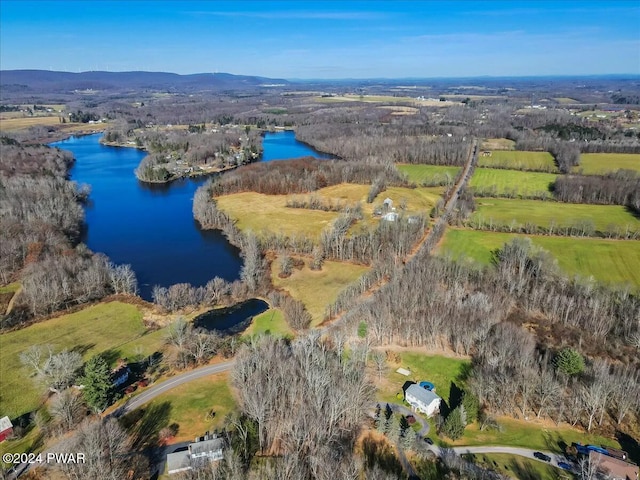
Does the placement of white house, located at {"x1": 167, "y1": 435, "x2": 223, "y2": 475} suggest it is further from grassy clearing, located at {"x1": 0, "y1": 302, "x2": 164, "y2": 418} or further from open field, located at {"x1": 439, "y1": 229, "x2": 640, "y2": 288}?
open field, located at {"x1": 439, "y1": 229, "x2": 640, "y2": 288}

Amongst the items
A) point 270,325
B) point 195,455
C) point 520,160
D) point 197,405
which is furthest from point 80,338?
point 520,160

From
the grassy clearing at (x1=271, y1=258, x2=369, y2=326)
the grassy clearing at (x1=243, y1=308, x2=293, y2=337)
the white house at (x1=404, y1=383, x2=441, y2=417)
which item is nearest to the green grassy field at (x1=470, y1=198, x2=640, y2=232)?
the grassy clearing at (x1=271, y1=258, x2=369, y2=326)

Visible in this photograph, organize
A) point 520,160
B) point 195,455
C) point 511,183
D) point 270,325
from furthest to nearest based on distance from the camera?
point 520,160 → point 511,183 → point 270,325 → point 195,455

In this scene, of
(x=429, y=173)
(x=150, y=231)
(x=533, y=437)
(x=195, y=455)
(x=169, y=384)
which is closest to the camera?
(x=195, y=455)

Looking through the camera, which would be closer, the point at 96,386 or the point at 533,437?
the point at 533,437

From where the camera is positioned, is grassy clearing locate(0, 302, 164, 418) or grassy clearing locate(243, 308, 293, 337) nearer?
grassy clearing locate(0, 302, 164, 418)

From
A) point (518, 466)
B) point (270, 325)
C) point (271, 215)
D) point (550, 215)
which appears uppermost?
point (550, 215)

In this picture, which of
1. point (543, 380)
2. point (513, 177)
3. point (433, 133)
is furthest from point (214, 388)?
point (433, 133)

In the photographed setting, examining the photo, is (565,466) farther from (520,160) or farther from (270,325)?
(520,160)
